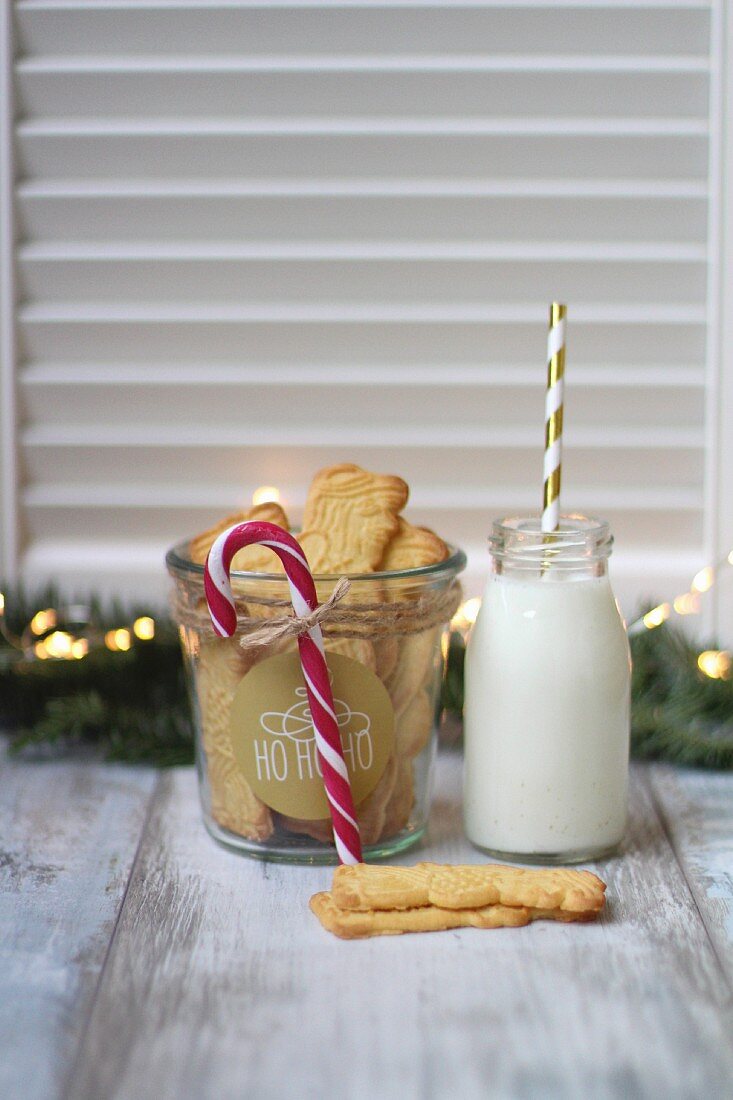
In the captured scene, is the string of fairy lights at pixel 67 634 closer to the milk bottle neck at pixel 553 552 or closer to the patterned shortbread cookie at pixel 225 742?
the patterned shortbread cookie at pixel 225 742

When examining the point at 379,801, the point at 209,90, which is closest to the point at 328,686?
the point at 379,801

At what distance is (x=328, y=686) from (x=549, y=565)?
0.20 metres

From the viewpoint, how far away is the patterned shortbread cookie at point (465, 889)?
0.86m

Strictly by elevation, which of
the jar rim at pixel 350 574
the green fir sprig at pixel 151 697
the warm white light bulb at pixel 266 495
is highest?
the warm white light bulb at pixel 266 495

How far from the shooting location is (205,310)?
135 cm

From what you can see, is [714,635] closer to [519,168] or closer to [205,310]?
[519,168]

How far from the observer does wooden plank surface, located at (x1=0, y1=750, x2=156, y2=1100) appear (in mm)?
725

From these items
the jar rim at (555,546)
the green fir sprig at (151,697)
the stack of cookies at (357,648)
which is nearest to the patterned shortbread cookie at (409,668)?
the stack of cookies at (357,648)

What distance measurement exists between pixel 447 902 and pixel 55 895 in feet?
1.00

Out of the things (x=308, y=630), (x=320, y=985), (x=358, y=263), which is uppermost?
(x=358, y=263)

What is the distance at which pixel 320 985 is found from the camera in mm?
786

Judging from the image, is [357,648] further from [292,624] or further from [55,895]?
[55,895]

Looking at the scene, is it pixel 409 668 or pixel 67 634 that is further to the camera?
pixel 67 634

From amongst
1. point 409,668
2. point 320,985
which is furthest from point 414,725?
point 320,985
